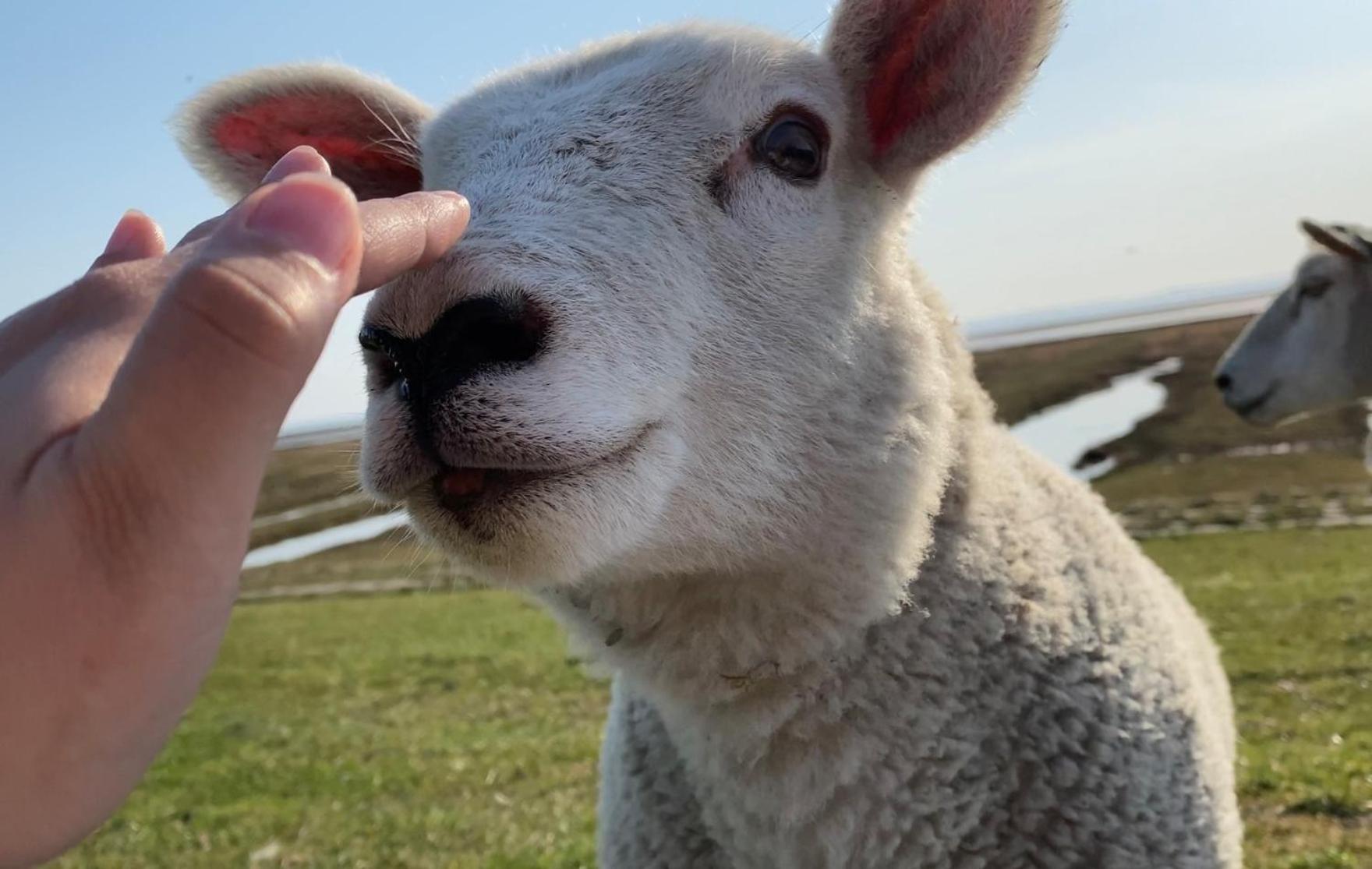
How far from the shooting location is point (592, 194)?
204cm

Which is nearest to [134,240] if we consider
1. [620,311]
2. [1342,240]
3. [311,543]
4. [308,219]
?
[308,219]

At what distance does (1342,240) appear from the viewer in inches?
344

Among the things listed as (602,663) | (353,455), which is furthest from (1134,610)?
(353,455)

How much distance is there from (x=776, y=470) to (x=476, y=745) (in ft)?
21.1

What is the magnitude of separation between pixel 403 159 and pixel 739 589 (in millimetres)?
1556

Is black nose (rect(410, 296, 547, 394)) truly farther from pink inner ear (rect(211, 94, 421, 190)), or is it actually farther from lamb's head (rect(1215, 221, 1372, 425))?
lamb's head (rect(1215, 221, 1372, 425))

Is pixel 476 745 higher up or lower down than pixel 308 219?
lower down

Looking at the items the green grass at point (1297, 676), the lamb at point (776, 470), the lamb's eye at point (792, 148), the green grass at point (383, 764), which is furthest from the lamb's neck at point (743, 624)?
the green grass at point (1297, 676)

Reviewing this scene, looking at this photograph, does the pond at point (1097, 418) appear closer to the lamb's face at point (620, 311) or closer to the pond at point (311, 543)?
the pond at point (311, 543)

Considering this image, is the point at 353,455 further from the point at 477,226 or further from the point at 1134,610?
the point at 1134,610

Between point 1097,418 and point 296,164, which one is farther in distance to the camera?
point 1097,418

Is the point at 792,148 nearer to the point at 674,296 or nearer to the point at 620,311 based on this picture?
the point at 674,296

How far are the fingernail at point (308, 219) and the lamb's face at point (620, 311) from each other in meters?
0.49

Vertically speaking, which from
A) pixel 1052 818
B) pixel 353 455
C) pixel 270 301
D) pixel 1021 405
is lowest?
pixel 1021 405
